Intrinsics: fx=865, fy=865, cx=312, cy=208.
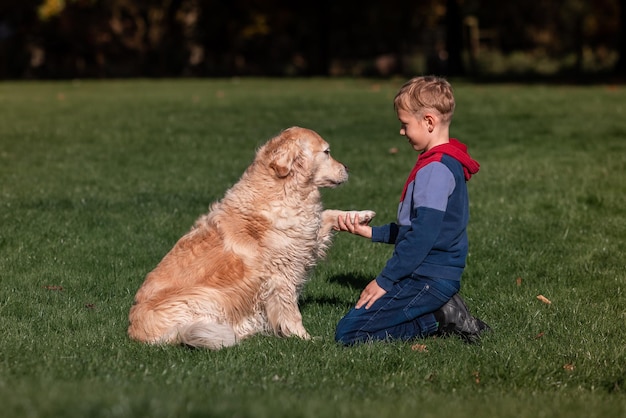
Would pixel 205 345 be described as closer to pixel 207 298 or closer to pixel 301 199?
pixel 207 298

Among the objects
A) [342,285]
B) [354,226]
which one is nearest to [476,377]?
[354,226]

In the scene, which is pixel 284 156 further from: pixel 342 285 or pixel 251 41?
pixel 251 41

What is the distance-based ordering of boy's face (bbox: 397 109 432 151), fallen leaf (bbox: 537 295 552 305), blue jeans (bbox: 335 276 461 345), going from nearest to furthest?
boy's face (bbox: 397 109 432 151), blue jeans (bbox: 335 276 461 345), fallen leaf (bbox: 537 295 552 305)

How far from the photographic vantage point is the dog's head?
639cm

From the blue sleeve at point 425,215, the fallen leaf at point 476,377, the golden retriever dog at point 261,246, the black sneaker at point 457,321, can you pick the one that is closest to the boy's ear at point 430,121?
the blue sleeve at point 425,215

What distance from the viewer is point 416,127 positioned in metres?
6.11

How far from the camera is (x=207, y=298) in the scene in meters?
6.18

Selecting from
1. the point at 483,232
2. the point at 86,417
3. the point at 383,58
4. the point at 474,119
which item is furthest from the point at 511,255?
the point at 383,58

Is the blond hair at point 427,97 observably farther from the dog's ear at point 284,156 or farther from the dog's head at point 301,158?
the dog's ear at point 284,156

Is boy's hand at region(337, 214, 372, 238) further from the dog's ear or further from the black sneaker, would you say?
the black sneaker

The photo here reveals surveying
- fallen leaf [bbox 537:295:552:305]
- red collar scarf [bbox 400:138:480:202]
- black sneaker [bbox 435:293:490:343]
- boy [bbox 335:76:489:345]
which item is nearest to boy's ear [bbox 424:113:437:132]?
boy [bbox 335:76:489:345]

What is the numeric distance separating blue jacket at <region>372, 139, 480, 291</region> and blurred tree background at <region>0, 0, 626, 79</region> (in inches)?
1324

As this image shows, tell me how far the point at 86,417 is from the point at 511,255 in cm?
596

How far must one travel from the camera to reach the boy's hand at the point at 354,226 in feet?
21.7
